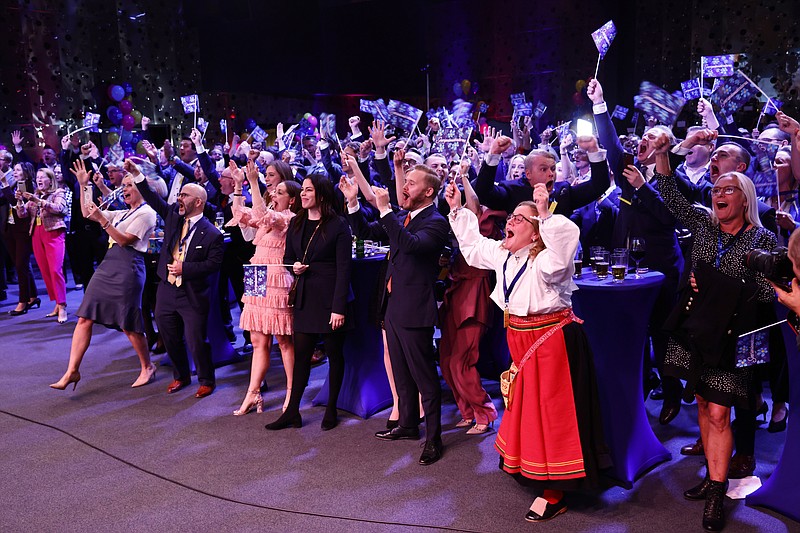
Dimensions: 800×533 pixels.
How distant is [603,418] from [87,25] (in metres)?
11.6

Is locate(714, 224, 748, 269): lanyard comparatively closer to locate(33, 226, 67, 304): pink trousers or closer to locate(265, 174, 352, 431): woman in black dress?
locate(265, 174, 352, 431): woman in black dress

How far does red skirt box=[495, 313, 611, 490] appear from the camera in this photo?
3023mm

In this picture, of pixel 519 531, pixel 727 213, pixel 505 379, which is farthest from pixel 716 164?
pixel 519 531

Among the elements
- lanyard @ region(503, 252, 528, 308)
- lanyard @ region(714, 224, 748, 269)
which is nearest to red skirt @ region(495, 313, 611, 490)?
lanyard @ region(503, 252, 528, 308)

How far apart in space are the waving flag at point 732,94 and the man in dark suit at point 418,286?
2985 mm

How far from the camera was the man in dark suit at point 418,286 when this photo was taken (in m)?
3.73

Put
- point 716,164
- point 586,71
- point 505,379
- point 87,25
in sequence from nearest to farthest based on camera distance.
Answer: point 505,379 → point 716,164 → point 87,25 → point 586,71

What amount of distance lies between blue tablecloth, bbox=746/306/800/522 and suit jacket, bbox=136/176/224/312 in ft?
11.4

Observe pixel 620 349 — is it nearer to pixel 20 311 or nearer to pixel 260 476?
pixel 260 476

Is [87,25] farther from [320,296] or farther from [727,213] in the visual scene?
[727,213]

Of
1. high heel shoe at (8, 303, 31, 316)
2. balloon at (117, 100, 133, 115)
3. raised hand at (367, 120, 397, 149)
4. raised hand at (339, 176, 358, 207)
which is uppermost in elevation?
balloon at (117, 100, 133, 115)

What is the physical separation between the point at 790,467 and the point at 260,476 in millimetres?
2522

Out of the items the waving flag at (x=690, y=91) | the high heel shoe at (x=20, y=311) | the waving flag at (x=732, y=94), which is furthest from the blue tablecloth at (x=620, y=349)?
the high heel shoe at (x=20, y=311)

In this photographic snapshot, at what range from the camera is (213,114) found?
13.8 meters
